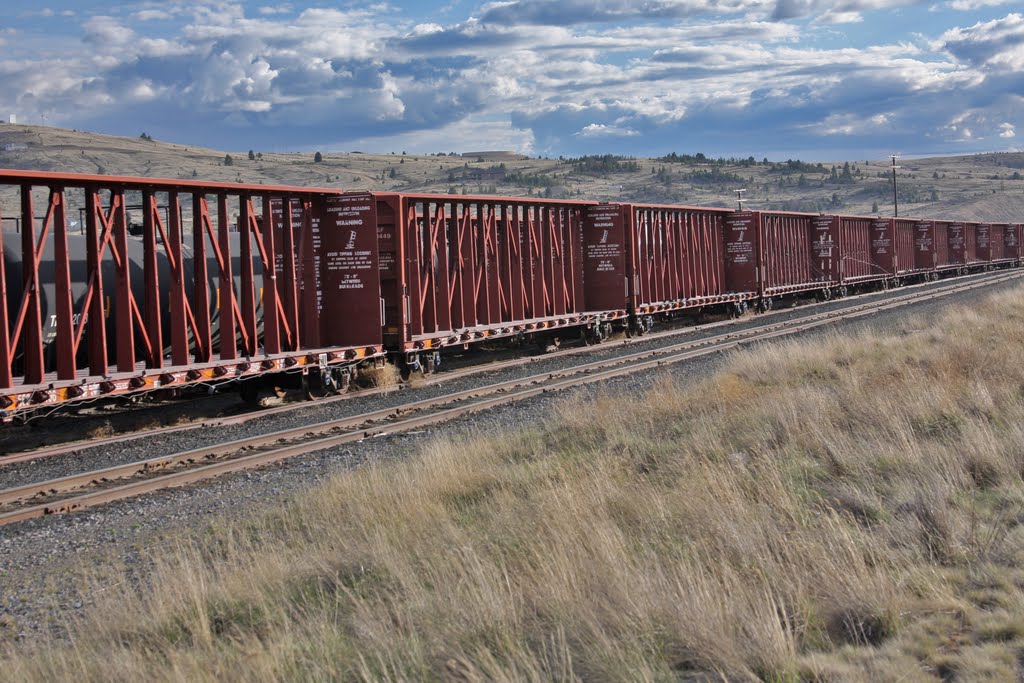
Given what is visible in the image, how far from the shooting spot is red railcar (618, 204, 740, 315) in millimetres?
26594

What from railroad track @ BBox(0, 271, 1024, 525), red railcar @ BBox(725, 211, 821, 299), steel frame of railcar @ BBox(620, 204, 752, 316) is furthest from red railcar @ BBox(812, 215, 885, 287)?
railroad track @ BBox(0, 271, 1024, 525)

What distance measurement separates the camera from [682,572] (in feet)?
17.2

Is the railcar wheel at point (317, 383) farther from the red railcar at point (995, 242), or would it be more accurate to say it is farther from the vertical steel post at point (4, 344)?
the red railcar at point (995, 242)

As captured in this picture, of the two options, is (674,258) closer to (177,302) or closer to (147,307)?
(177,302)

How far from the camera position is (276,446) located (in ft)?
40.4

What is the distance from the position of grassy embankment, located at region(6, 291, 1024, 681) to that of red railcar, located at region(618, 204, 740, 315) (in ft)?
54.5

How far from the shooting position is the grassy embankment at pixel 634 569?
4621 millimetres

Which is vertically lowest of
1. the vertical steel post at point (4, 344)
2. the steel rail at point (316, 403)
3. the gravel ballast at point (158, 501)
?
the gravel ballast at point (158, 501)

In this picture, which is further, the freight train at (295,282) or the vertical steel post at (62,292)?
the freight train at (295,282)

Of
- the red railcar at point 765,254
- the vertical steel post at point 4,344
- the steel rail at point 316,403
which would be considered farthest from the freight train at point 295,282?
the red railcar at point 765,254

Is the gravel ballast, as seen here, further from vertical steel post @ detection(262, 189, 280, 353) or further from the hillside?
Result: the hillside

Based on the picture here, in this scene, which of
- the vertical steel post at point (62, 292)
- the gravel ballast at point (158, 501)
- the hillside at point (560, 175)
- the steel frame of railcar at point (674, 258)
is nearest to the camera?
the gravel ballast at point (158, 501)

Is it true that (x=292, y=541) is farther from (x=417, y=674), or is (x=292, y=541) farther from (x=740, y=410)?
(x=740, y=410)

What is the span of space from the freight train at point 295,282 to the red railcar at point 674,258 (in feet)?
0.26
